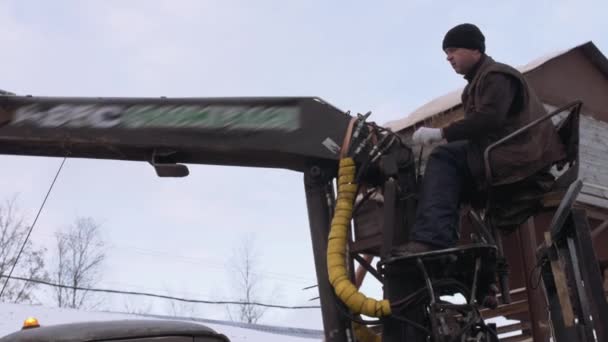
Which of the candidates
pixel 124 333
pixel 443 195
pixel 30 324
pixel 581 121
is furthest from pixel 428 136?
pixel 581 121

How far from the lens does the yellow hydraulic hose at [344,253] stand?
4.13m

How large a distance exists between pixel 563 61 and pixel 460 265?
9.53 m

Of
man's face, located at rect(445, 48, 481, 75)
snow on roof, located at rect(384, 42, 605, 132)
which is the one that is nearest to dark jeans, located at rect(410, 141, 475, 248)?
man's face, located at rect(445, 48, 481, 75)

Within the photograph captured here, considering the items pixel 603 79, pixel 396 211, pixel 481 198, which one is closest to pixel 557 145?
pixel 481 198

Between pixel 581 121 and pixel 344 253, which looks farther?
pixel 581 121

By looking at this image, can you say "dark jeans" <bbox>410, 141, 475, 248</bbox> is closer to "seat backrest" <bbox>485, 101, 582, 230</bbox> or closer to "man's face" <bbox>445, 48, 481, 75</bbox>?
"seat backrest" <bbox>485, 101, 582, 230</bbox>

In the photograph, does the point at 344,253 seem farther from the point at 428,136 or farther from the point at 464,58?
the point at 464,58

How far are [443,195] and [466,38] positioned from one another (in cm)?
116

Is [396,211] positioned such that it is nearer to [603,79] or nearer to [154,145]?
[154,145]

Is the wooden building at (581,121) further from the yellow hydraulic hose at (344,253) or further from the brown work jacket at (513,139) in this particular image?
the yellow hydraulic hose at (344,253)

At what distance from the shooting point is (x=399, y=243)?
4539mm

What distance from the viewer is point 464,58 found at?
4973 mm

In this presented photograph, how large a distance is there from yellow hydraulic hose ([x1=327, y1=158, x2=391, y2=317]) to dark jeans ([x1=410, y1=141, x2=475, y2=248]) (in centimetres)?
42

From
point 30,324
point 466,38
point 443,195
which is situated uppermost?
point 466,38
